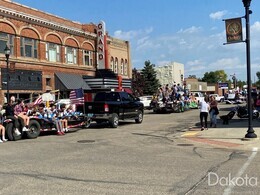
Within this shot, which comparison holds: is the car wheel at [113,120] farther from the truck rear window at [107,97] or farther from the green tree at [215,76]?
the green tree at [215,76]

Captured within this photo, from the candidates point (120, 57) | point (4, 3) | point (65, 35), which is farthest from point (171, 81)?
point (4, 3)

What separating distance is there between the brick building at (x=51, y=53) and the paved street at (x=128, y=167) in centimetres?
1840

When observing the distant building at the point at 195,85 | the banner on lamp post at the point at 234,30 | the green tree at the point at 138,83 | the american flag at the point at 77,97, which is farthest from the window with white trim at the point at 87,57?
the distant building at the point at 195,85

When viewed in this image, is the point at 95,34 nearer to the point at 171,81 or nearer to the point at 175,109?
the point at 175,109

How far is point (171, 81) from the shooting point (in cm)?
8012

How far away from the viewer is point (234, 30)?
14758 mm

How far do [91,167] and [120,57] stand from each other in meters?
40.6

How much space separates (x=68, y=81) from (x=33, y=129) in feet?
68.8

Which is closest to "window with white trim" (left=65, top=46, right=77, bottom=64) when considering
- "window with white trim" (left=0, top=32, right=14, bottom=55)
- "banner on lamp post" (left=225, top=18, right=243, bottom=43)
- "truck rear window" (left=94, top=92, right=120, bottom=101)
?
"window with white trim" (left=0, top=32, right=14, bottom=55)

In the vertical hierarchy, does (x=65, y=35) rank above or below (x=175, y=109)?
above

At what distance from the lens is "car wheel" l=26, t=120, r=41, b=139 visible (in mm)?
16328

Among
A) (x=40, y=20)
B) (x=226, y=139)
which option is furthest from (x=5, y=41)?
(x=226, y=139)

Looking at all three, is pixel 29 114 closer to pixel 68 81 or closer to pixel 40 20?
pixel 40 20

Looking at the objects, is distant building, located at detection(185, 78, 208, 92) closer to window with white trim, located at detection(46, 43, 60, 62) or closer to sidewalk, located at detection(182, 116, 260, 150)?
window with white trim, located at detection(46, 43, 60, 62)
